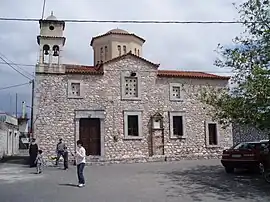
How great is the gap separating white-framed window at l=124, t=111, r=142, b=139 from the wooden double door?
75.9 inches

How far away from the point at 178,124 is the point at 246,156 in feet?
31.6

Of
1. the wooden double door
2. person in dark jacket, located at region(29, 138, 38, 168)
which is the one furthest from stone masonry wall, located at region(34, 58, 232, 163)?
person in dark jacket, located at region(29, 138, 38, 168)

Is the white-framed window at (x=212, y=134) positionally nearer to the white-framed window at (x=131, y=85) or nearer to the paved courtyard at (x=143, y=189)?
the white-framed window at (x=131, y=85)

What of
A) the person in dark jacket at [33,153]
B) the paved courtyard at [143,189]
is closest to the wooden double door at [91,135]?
the person in dark jacket at [33,153]

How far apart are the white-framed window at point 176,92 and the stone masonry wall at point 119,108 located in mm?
289

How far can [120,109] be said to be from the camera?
75.0ft

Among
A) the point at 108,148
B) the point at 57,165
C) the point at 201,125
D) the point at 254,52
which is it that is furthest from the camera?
the point at 201,125

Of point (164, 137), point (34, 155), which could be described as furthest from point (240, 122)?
point (34, 155)

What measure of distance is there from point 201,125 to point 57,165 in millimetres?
10829

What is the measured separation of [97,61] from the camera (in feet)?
103

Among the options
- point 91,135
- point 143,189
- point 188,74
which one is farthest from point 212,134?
point 143,189

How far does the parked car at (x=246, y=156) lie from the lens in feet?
47.3

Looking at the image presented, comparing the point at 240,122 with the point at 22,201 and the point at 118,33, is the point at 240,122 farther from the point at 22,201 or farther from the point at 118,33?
the point at 118,33

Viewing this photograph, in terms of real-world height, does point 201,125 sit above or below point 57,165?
above
